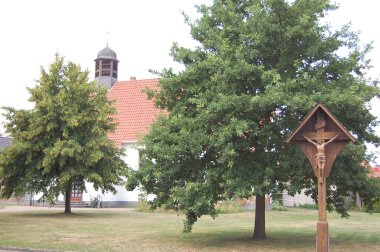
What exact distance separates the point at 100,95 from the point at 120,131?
40.9 ft

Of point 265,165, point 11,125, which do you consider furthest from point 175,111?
point 11,125

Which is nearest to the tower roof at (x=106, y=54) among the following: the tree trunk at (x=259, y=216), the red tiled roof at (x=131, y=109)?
the red tiled roof at (x=131, y=109)

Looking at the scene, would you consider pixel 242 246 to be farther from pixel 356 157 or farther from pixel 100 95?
pixel 100 95

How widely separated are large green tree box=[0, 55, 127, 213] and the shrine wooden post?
18.0 meters

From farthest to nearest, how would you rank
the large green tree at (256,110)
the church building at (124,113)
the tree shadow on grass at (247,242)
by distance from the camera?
the church building at (124,113) < the tree shadow on grass at (247,242) < the large green tree at (256,110)

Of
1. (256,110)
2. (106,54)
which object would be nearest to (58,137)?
(256,110)

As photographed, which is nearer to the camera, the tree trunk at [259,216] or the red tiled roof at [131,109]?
the tree trunk at [259,216]

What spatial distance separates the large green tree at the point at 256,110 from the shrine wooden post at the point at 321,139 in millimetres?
2858

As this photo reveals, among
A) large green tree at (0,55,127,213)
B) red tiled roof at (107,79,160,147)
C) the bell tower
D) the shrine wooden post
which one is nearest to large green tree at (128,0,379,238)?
the shrine wooden post

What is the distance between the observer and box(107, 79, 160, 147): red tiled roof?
39.1 m

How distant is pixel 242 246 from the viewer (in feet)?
45.6

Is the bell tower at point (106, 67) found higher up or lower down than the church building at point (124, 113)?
higher up

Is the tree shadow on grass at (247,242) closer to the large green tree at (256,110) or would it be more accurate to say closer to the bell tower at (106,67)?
the large green tree at (256,110)

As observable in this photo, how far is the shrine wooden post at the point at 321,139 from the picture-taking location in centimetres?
888
